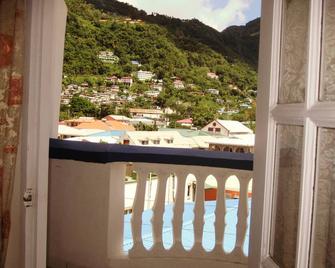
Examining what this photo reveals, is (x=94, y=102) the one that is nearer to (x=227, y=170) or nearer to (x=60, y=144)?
(x=60, y=144)

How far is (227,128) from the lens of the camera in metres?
3.85

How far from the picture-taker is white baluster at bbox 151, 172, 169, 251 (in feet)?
7.20

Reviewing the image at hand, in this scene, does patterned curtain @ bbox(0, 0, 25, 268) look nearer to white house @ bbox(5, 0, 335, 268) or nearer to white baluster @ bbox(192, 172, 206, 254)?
white house @ bbox(5, 0, 335, 268)

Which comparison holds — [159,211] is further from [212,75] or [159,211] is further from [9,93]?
[212,75]

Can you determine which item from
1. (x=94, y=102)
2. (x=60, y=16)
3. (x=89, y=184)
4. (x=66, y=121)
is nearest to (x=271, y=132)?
(x=89, y=184)

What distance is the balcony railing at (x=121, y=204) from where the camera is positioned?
82.7 inches

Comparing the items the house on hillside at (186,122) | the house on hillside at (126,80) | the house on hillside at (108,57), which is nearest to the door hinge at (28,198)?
the house on hillside at (186,122)

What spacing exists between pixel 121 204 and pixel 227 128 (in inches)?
76.8

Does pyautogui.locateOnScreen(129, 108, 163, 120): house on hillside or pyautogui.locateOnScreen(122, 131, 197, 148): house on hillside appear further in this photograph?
pyautogui.locateOnScreen(129, 108, 163, 120): house on hillside

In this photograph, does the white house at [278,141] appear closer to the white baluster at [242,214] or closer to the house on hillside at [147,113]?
the white baluster at [242,214]

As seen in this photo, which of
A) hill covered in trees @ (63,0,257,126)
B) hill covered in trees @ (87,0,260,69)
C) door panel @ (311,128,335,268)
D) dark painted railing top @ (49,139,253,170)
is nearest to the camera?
door panel @ (311,128,335,268)

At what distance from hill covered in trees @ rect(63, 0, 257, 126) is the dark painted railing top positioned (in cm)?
189

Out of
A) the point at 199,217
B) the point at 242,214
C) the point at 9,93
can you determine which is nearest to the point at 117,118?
the point at 199,217

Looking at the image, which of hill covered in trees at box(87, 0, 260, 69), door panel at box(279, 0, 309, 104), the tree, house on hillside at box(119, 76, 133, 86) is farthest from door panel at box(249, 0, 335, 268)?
hill covered in trees at box(87, 0, 260, 69)
